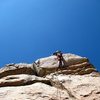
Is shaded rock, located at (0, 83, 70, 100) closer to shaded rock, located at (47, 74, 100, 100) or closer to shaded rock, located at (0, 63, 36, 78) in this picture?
shaded rock, located at (47, 74, 100, 100)

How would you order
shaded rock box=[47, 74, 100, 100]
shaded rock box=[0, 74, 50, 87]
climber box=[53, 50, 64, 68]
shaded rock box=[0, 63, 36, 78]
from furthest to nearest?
shaded rock box=[0, 63, 36, 78], climber box=[53, 50, 64, 68], shaded rock box=[0, 74, 50, 87], shaded rock box=[47, 74, 100, 100]

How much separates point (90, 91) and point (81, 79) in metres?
3.56

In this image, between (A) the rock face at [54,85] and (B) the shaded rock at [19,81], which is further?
(B) the shaded rock at [19,81]

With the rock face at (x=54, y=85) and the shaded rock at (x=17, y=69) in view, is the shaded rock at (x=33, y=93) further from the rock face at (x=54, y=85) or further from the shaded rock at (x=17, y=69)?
the shaded rock at (x=17, y=69)

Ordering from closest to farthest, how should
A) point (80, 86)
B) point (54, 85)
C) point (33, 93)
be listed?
point (33, 93) → point (80, 86) → point (54, 85)

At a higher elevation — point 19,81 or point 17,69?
point 17,69

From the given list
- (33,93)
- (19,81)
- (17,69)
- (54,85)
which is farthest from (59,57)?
(33,93)

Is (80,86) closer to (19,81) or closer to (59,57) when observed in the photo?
(19,81)

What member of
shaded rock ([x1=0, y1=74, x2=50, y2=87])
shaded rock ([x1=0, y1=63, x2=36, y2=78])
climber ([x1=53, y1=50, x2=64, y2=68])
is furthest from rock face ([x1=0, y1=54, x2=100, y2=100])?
shaded rock ([x1=0, y1=63, x2=36, y2=78])

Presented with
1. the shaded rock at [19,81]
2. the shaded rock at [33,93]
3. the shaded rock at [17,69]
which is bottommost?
the shaded rock at [33,93]

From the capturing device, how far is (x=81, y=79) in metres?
25.2

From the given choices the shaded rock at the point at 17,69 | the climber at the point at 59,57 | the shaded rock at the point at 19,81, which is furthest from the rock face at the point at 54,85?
the shaded rock at the point at 17,69

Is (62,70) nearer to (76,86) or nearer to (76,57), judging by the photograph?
(76,57)

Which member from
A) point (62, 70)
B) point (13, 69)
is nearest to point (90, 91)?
point (62, 70)
